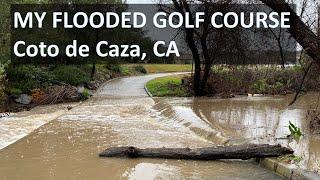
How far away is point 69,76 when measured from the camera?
30.3 m

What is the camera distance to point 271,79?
99.1 feet

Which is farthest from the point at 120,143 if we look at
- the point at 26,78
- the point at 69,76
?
the point at 69,76

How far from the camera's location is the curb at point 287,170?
27.5ft

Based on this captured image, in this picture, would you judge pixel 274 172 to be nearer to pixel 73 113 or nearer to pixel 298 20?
pixel 298 20

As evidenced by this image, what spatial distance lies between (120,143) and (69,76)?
17.7m

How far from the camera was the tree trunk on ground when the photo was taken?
308 inches

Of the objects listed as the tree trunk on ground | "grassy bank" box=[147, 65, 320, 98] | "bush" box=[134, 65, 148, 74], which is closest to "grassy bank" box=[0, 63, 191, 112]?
"grassy bank" box=[147, 65, 320, 98]

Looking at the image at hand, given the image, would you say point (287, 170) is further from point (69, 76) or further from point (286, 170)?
point (69, 76)

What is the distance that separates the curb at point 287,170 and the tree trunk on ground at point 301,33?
6.63 feet

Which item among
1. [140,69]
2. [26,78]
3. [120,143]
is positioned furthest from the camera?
[140,69]

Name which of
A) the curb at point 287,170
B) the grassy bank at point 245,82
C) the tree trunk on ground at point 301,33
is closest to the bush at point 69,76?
the grassy bank at point 245,82

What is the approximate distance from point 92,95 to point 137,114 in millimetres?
10209

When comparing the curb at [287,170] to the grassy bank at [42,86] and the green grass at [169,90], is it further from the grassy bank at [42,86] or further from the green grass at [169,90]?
the grassy bank at [42,86]

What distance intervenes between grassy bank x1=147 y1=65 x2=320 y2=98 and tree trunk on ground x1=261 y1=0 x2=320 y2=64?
706 inches
